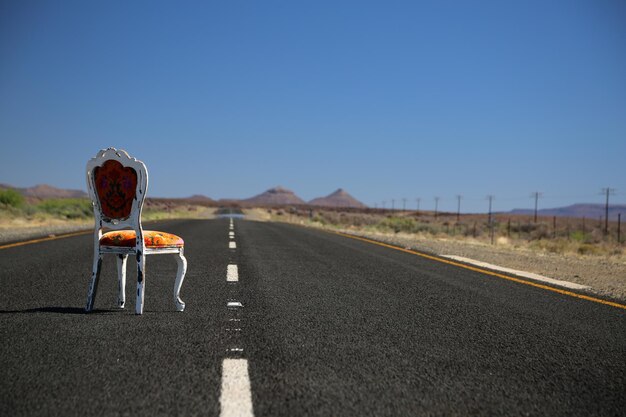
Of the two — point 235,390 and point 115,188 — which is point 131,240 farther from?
point 235,390

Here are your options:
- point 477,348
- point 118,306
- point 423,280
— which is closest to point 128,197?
point 118,306

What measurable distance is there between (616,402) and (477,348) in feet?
3.86

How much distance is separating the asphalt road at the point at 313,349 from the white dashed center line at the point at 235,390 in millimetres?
50

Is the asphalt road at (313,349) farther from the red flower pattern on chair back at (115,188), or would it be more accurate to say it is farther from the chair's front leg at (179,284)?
the red flower pattern on chair back at (115,188)

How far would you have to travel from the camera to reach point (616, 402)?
311 centimetres

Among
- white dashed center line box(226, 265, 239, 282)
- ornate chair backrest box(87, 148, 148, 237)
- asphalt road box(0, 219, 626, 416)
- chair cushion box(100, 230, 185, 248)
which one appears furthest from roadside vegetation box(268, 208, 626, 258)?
ornate chair backrest box(87, 148, 148, 237)

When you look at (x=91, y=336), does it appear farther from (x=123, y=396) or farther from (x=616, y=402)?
(x=616, y=402)

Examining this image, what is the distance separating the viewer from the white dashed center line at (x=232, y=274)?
24.9 feet

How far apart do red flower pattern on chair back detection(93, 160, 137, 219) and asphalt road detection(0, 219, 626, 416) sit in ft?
3.24

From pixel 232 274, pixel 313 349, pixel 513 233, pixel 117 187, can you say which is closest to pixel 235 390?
pixel 313 349

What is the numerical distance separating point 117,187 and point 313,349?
2.42 metres

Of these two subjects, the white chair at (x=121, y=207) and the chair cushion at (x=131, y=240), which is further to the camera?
the chair cushion at (x=131, y=240)

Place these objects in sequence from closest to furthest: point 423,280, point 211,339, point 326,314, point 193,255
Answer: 1. point 211,339
2. point 326,314
3. point 423,280
4. point 193,255

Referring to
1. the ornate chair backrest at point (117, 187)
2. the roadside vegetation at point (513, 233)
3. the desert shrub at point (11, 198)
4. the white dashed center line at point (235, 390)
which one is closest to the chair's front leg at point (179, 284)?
the ornate chair backrest at point (117, 187)
